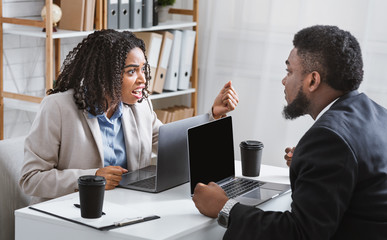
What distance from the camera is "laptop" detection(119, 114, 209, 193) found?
2.05m

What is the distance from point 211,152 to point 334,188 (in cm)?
58

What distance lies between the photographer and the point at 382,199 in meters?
1.70

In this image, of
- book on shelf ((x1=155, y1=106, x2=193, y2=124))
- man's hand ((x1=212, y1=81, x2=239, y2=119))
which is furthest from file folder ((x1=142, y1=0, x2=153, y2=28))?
man's hand ((x1=212, y1=81, x2=239, y2=119))

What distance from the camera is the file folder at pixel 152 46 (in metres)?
3.81

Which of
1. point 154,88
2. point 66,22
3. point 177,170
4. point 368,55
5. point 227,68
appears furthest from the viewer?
point 227,68

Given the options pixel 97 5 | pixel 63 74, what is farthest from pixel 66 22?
pixel 63 74

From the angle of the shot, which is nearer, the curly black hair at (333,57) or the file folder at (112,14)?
the curly black hair at (333,57)

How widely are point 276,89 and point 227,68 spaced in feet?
1.25

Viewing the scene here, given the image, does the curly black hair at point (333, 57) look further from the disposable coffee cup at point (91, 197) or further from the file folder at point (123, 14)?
the file folder at point (123, 14)

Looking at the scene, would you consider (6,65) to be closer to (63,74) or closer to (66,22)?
(66,22)

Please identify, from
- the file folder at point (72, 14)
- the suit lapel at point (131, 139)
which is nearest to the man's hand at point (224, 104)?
the suit lapel at point (131, 139)

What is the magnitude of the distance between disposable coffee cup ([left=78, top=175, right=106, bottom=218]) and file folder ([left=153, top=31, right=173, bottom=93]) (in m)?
2.23

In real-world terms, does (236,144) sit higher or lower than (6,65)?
lower

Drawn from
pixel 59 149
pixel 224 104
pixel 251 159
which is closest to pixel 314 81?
pixel 251 159
